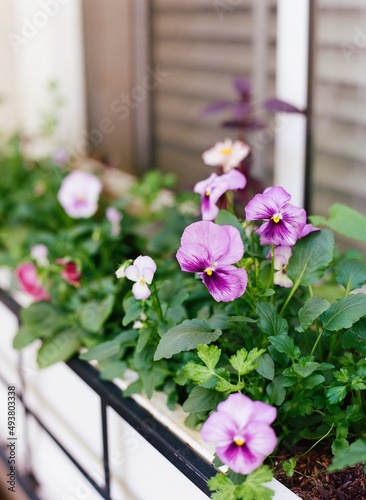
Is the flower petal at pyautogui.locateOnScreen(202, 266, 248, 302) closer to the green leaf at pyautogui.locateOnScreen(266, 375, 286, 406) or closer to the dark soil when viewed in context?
the green leaf at pyautogui.locateOnScreen(266, 375, 286, 406)

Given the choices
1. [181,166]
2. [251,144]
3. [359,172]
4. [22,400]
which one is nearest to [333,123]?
[359,172]

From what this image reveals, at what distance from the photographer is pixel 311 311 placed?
1.12 metres

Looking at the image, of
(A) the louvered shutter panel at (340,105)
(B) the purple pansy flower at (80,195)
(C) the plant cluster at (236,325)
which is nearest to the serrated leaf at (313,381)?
(C) the plant cluster at (236,325)

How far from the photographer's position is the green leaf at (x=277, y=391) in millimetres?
1124

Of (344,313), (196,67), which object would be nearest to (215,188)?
(344,313)

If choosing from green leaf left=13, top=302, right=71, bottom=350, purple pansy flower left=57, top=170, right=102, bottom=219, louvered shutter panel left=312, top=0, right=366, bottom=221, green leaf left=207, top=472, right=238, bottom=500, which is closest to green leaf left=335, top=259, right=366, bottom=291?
green leaf left=207, top=472, right=238, bottom=500

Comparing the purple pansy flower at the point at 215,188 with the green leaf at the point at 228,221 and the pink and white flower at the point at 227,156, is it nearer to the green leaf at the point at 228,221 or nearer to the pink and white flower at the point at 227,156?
the green leaf at the point at 228,221

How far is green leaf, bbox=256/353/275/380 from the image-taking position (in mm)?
1082

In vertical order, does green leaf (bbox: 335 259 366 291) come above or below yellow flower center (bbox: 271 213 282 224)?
below

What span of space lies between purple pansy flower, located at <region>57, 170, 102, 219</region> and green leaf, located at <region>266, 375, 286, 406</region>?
0.96 meters

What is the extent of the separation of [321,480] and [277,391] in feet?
0.52

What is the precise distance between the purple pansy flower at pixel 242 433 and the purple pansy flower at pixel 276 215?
0.28 m

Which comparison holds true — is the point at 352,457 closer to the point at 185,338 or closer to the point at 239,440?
the point at 239,440

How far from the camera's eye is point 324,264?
117 centimetres
